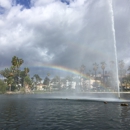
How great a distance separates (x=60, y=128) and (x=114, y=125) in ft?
25.8

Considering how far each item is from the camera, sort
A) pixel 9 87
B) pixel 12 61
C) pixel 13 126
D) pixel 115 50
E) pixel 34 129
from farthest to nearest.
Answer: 1. pixel 9 87
2. pixel 12 61
3. pixel 115 50
4. pixel 13 126
5. pixel 34 129

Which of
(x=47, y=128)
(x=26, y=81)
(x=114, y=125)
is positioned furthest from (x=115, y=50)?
(x=26, y=81)

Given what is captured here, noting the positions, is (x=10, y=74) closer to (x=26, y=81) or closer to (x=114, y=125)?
(x=26, y=81)

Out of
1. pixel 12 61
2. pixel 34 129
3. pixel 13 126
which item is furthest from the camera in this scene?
pixel 12 61

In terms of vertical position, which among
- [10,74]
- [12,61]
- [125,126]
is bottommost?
[125,126]

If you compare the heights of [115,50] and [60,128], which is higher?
[115,50]

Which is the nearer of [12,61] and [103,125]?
[103,125]

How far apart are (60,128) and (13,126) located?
6899 millimetres

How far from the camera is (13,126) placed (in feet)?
85.8

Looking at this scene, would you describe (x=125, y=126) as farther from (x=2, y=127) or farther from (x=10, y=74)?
(x=10, y=74)

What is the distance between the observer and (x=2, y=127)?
25.6 m

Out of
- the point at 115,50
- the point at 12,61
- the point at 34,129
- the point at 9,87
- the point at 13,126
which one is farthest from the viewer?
the point at 9,87

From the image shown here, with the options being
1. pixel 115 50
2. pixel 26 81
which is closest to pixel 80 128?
pixel 115 50

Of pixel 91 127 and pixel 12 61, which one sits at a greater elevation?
pixel 12 61
